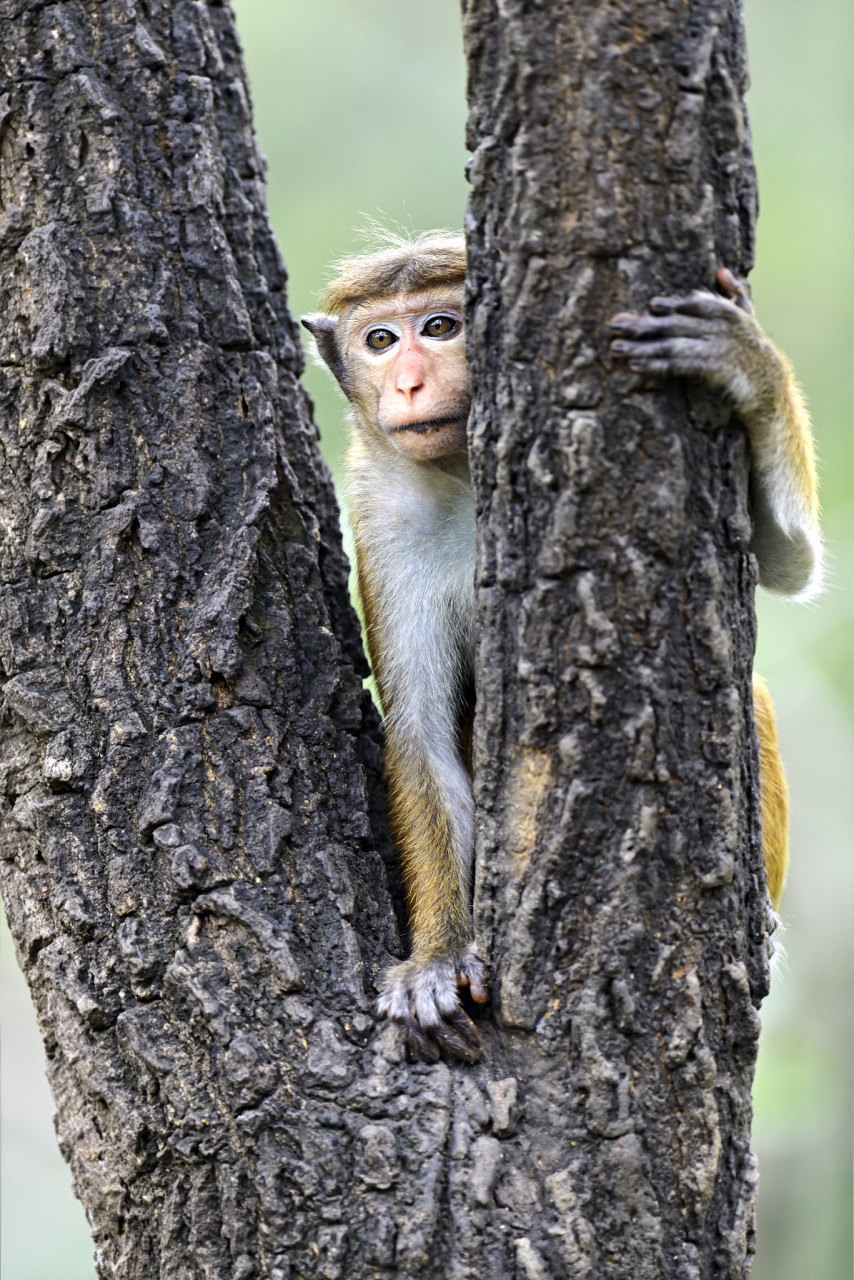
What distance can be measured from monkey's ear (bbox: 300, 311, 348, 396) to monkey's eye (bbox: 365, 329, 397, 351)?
0.65 feet

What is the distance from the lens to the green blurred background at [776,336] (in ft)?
27.2

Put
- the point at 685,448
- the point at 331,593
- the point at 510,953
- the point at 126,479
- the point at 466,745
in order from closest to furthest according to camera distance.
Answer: the point at 685,448
the point at 510,953
the point at 126,479
the point at 331,593
the point at 466,745

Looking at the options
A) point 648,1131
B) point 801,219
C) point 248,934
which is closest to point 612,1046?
point 648,1131

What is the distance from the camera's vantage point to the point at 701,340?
7.32ft

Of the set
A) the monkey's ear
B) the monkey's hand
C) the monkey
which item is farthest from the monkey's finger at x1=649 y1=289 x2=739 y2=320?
the monkey's ear

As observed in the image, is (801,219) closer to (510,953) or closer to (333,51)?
(333,51)

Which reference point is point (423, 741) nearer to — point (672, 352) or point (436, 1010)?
Answer: point (436, 1010)

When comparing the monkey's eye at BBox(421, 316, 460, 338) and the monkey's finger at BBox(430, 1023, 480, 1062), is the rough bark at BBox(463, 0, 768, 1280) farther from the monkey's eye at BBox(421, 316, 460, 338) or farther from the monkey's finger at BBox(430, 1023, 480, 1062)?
the monkey's eye at BBox(421, 316, 460, 338)

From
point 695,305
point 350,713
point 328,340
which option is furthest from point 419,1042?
point 328,340

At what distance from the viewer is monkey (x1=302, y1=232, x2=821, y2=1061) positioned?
9.16 feet

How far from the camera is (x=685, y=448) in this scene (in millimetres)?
2311

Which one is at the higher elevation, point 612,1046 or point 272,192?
point 272,192

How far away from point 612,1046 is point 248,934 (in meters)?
0.88

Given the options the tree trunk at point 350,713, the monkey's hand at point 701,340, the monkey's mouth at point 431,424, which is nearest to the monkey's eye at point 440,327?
the monkey's mouth at point 431,424
